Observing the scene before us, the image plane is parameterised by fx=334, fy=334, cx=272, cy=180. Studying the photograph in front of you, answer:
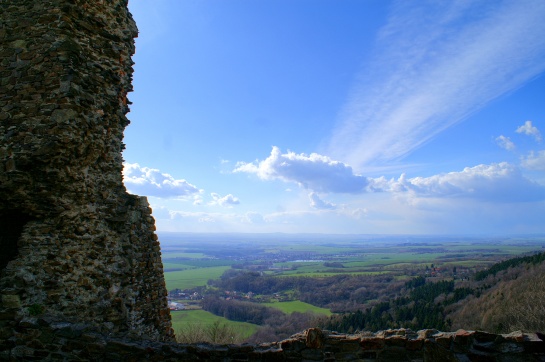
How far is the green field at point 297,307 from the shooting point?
1690 inches

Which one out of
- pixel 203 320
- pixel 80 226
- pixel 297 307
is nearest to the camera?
pixel 80 226

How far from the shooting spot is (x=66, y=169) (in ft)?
16.2

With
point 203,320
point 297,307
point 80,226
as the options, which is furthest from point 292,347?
point 297,307

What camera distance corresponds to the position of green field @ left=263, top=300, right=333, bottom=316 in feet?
141

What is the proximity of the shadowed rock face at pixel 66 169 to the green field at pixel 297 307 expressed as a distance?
39362mm

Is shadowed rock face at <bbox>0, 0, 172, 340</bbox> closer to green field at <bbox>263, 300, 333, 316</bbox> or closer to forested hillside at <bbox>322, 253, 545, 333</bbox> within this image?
forested hillside at <bbox>322, 253, 545, 333</bbox>

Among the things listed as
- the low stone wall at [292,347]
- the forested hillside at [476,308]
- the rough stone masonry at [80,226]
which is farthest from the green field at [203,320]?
the low stone wall at [292,347]

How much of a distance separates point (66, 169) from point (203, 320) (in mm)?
30088

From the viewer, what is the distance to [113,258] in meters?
5.48

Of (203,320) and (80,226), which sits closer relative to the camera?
(80,226)

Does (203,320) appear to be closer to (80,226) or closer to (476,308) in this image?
(476,308)

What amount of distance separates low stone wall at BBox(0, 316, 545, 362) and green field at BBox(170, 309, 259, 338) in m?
26.8

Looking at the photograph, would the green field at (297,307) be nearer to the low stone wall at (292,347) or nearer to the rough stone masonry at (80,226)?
the rough stone masonry at (80,226)

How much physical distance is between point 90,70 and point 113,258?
3.05 meters
